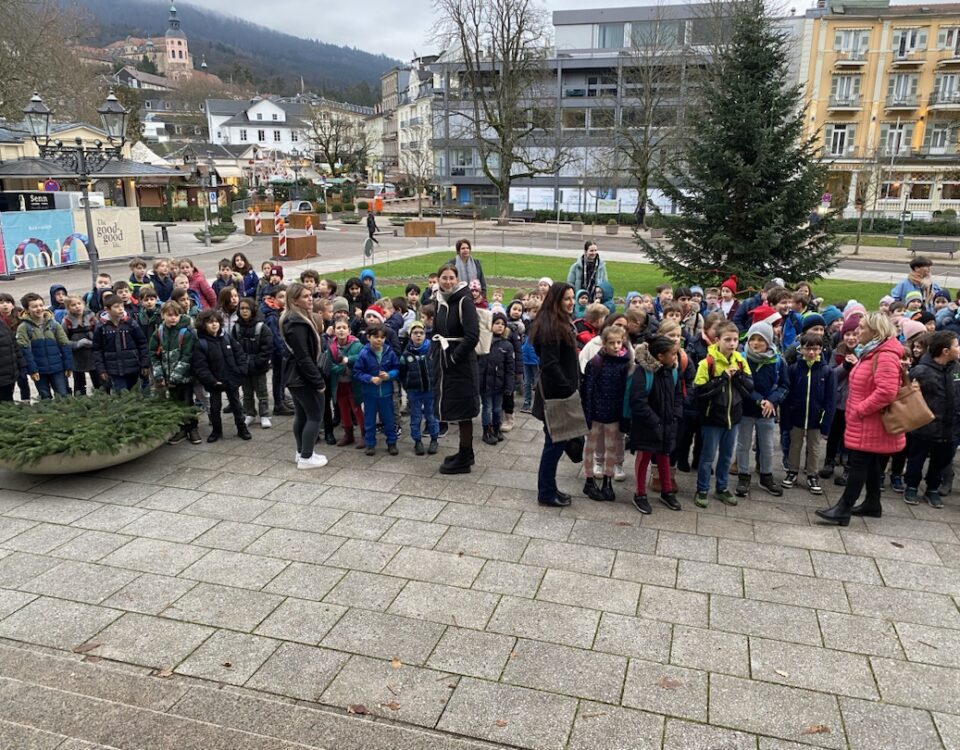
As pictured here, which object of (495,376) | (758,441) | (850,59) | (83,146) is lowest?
(758,441)

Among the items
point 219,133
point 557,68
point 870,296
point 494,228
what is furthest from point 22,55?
point 219,133

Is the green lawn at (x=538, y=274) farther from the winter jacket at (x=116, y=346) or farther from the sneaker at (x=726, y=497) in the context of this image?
the sneaker at (x=726, y=497)

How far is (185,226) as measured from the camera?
44000 millimetres

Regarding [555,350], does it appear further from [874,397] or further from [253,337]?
[253,337]

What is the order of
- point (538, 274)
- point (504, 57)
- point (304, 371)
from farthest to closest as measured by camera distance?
point (504, 57) → point (538, 274) → point (304, 371)

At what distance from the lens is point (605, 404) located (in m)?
6.47

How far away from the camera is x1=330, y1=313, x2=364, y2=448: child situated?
779 centimetres

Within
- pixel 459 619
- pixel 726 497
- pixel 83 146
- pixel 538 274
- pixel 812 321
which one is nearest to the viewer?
pixel 459 619

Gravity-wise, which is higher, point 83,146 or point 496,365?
point 83,146

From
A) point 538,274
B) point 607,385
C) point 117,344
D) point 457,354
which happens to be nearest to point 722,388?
point 607,385

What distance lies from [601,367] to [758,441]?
1.78 meters

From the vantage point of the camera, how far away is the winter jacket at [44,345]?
8523 mm

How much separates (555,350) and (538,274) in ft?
57.3

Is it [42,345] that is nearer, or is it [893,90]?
[42,345]
